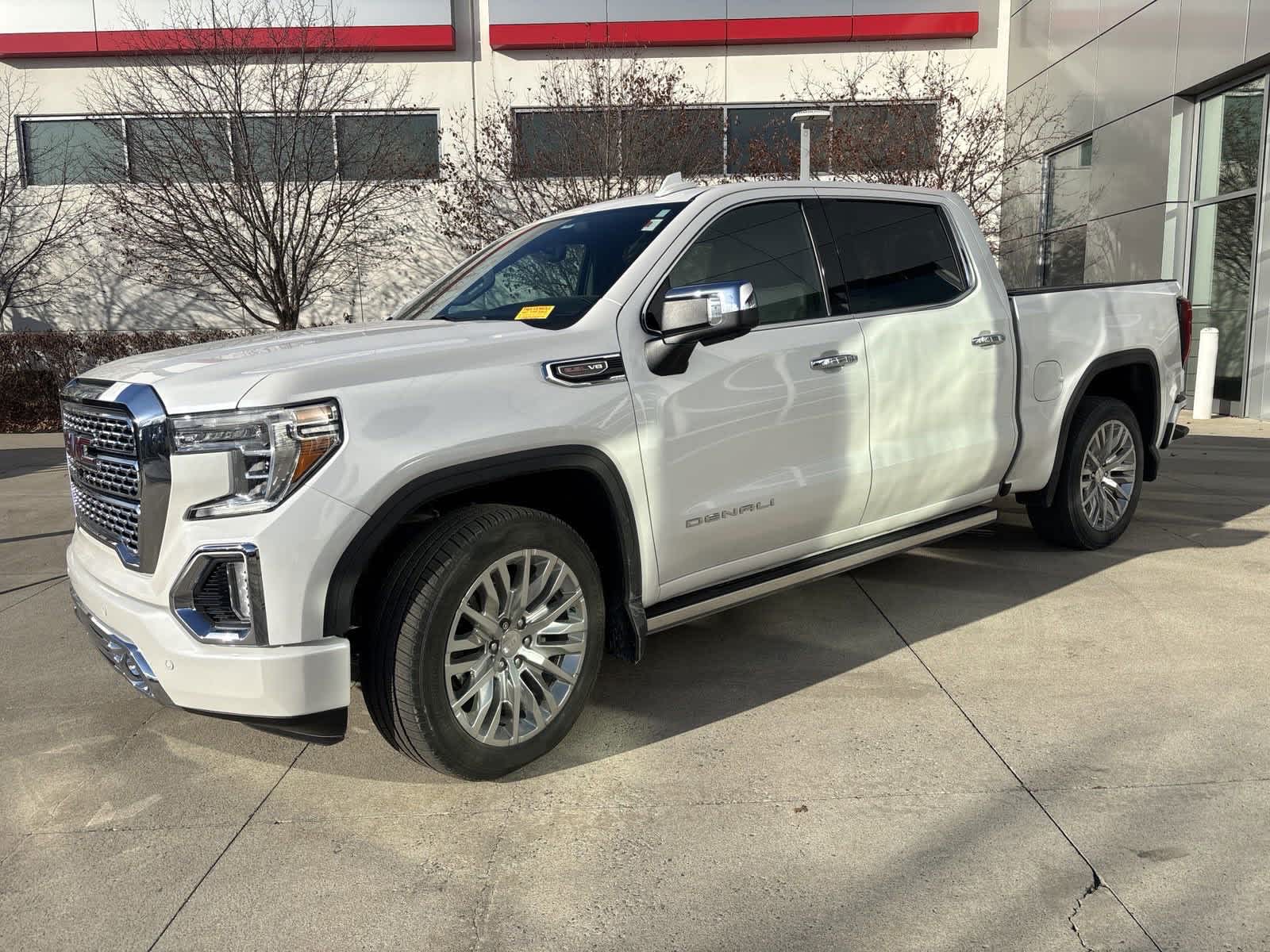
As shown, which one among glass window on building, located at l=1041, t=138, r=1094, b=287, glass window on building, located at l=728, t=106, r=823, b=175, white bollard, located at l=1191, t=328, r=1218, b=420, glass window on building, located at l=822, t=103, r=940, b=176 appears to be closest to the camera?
white bollard, located at l=1191, t=328, r=1218, b=420

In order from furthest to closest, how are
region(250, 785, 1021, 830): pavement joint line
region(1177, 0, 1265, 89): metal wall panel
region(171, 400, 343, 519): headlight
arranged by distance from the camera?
region(1177, 0, 1265, 89): metal wall panel
region(250, 785, 1021, 830): pavement joint line
region(171, 400, 343, 519): headlight

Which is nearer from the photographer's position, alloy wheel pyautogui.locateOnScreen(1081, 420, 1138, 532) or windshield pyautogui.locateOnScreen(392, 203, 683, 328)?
windshield pyautogui.locateOnScreen(392, 203, 683, 328)

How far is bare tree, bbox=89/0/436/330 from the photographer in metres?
12.6

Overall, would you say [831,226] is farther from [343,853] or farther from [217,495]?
[343,853]

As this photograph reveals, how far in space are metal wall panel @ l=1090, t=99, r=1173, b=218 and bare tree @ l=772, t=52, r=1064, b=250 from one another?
1203 millimetres

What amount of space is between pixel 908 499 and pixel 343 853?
9.38ft

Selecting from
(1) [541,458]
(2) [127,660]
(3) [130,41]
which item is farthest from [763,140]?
(2) [127,660]

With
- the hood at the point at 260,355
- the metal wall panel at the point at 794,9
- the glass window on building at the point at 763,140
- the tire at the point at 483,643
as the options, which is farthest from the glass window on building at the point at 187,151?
the tire at the point at 483,643

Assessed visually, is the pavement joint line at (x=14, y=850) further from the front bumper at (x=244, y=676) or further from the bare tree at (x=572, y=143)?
the bare tree at (x=572, y=143)

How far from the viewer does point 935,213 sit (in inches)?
198

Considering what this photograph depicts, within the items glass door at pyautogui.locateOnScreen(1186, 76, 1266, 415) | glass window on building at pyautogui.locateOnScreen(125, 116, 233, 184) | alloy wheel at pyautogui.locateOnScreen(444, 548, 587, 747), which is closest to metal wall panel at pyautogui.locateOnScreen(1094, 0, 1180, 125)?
glass door at pyautogui.locateOnScreen(1186, 76, 1266, 415)

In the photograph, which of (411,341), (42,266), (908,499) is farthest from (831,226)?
(42,266)

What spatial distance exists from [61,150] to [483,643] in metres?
16.9

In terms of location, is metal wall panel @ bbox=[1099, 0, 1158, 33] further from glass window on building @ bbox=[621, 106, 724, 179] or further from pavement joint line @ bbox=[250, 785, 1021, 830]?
pavement joint line @ bbox=[250, 785, 1021, 830]
